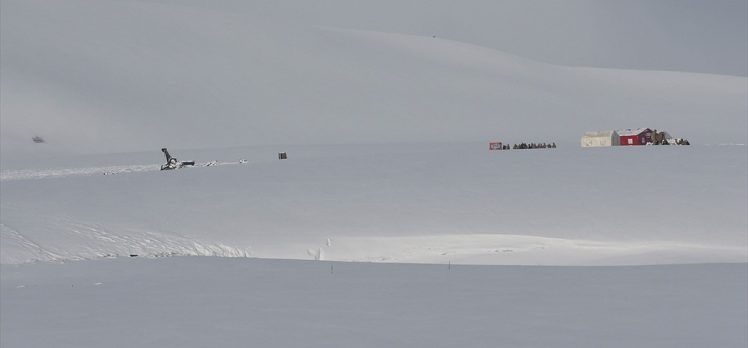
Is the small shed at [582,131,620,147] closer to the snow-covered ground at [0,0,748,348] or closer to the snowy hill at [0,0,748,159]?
the snow-covered ground at [0,0,748,348]

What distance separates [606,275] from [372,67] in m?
76.2

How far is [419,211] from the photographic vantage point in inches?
1024

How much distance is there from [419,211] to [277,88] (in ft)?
191

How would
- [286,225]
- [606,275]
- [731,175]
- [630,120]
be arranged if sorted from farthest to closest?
1. [630,120]
2. [731,175]
3. [286,225]
4. [606,275]

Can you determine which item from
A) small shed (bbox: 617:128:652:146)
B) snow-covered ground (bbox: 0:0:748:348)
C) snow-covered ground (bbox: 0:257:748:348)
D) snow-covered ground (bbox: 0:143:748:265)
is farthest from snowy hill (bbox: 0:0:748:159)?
snow-covered ground (bbox: 0:257:748:348)

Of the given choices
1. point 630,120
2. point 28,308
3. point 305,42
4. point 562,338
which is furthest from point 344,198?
point 305,42

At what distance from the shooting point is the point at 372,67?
92562mm

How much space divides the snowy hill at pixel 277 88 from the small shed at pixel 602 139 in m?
20.2

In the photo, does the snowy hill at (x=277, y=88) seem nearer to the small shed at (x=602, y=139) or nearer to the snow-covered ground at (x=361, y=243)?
the snow-covered ground at (x=361, y=243)

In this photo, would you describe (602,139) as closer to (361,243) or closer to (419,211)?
(419,211)

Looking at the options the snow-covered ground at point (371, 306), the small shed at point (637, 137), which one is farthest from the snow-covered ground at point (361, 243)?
the small shed at point (637, 137)

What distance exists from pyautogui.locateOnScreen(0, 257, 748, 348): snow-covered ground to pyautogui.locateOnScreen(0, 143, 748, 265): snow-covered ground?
268 cm

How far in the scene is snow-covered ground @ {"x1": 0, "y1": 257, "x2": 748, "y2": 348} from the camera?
12.0m

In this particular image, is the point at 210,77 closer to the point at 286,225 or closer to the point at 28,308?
the point at 286,225
